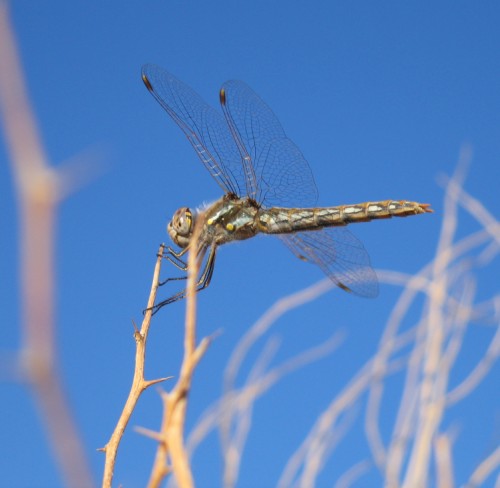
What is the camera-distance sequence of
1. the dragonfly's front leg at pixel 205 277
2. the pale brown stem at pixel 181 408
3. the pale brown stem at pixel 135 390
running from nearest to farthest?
1. the pale brown stem at pixel 181 408
2. the pale brown stem at pixel 135 390
3. the dragonfly's front leg at pixel 205 277

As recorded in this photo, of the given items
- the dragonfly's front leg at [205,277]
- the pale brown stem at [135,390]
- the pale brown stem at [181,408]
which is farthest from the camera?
the dragonfly's front leg at [205,277]

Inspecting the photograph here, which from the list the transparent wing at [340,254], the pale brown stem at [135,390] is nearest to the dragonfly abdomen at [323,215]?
the transparent wing at [340,254]

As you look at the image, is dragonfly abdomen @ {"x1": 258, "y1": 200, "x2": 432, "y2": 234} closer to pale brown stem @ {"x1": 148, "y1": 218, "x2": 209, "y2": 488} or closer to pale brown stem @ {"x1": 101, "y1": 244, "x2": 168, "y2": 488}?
pale brown stem @ {"x1": 101, "y1": 244, "x2": 168, "y2": 488}

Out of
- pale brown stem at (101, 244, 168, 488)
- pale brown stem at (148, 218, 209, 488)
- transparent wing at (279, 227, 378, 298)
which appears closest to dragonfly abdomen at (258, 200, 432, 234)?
transparent wing at (279, 227, 378, 298)

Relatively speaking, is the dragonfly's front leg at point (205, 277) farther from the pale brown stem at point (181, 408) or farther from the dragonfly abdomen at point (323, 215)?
the pale brown stem at point (181, 408)

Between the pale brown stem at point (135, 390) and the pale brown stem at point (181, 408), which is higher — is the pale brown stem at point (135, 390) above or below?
above

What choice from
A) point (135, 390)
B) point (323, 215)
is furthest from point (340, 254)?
point (135, 390)
